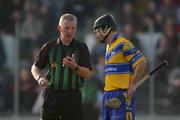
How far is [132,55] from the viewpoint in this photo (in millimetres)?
9016

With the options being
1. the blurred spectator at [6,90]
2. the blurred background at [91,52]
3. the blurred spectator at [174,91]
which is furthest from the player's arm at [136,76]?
the blurred spectator at [6,90]

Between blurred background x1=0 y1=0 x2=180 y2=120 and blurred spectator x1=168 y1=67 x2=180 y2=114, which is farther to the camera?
blurred spectator x1=168 y1=67 x2=180 y2=114

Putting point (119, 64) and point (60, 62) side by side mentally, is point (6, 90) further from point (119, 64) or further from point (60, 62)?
point (119, 64)

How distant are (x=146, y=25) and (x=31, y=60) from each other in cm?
274

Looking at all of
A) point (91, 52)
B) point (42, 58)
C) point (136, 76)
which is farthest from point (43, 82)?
point (91, 52)

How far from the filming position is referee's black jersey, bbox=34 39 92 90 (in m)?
9.45

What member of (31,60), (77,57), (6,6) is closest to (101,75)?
(31,60)

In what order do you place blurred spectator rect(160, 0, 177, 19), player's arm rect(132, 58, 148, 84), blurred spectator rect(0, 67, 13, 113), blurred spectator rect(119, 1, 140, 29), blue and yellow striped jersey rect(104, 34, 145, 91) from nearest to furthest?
player's arm rect(132, 58, 148, 84), blue and yellow striped jersey rect(104, 34, 145, 91), blurred spectator rect(0, 67, 13, 113), blurred spectator rect(119, 1, 140, 29), blurred spectator rect(160, 0, 177, 19)

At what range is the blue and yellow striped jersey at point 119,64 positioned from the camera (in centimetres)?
907

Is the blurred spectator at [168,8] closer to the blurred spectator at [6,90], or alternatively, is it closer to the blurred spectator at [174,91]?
the blurred spectator at [174,91]

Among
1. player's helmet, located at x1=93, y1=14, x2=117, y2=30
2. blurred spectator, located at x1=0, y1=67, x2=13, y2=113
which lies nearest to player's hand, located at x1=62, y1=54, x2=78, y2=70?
player's helmet, located at x1=93, y1=14, x2=117, y2=30

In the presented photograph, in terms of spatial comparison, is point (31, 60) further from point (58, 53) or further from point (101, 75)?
point (58, 53)

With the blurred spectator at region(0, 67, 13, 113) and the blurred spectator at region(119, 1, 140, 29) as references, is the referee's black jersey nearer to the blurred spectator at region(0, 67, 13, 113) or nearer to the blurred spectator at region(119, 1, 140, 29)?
the blurred spectator at region(0, 67, 13, 113)

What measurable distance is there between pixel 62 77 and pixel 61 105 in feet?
1.28
